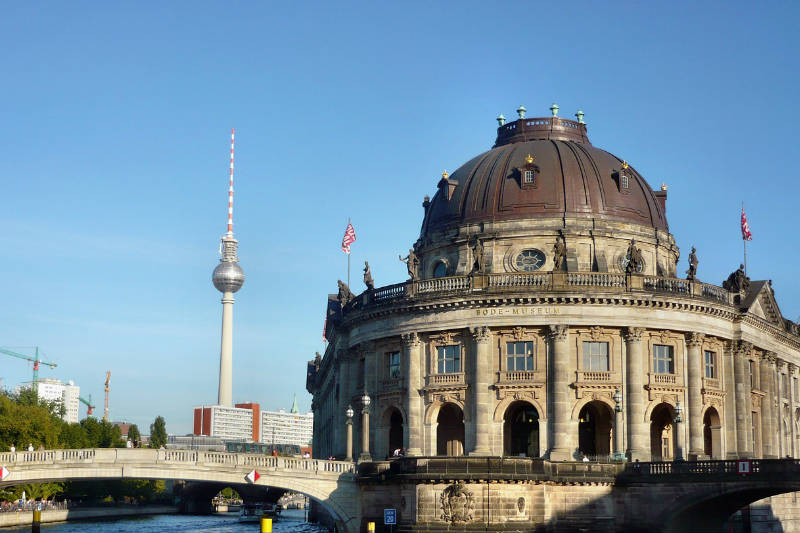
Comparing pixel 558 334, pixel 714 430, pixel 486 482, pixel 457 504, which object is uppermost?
pixel 558 334

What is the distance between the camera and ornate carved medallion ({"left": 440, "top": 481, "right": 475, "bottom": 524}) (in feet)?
221

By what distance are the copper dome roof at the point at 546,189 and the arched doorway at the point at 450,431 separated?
49.1 ft

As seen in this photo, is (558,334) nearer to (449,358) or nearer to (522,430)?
Answer: (449,358)

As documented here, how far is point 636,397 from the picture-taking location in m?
78.5

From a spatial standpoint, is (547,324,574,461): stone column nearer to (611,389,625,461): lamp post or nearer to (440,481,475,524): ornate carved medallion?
(611,389,625,461): lamp post

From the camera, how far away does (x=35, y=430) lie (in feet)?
369

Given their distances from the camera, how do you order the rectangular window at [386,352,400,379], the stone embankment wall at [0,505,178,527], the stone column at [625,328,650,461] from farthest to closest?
the stone embankment wall at [0,505,178,527], the rectangular window at [386,352,400,379], the stone column at [625,328,650,461]

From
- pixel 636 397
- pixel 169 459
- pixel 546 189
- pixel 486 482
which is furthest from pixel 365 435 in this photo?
pixel 546 189

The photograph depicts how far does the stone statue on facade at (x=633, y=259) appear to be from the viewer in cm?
8094

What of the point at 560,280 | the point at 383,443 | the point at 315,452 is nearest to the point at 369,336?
the point at 383,443

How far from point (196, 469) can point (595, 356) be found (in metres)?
27.1

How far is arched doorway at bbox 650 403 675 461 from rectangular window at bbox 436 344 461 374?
1425cm

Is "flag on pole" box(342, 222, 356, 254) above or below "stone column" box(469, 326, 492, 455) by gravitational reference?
above

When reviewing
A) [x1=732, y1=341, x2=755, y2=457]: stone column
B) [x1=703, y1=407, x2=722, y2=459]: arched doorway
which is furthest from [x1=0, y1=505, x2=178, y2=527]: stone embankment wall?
[x1=732, y1=341, x2=755, y2=457]: stone column
